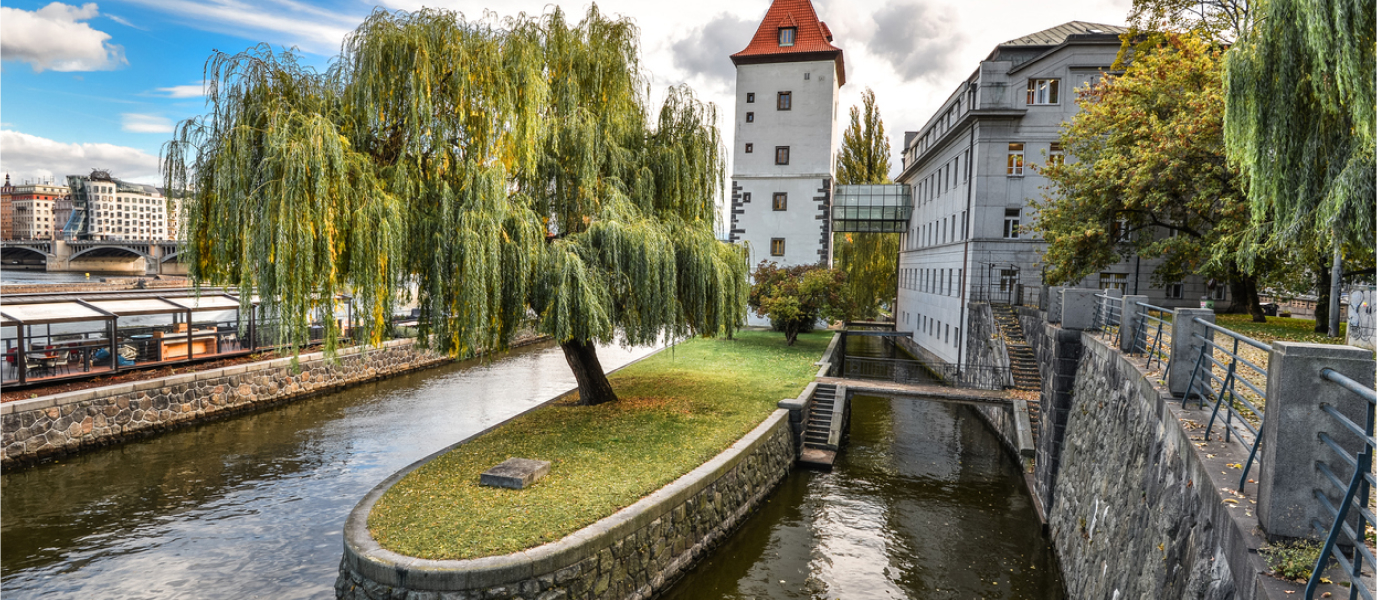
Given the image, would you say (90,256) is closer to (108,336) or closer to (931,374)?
(108,336)

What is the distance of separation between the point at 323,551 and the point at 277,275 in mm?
4508

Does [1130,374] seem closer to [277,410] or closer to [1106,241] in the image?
[1106,241]

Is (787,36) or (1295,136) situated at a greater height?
(787,36)

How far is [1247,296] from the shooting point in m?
22.5

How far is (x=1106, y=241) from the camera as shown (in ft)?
64.7

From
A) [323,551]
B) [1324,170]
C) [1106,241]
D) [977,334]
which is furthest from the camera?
[977,334]

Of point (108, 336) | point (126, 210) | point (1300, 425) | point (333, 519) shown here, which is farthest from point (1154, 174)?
point (126, 210)

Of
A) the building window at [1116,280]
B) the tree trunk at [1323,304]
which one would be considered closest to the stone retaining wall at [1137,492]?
the tree trunk at [1323,304]

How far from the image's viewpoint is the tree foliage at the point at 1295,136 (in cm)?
829

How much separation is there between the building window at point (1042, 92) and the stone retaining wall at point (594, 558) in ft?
69.9

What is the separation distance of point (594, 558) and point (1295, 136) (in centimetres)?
1036

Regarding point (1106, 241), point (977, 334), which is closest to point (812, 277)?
point (977, 334)

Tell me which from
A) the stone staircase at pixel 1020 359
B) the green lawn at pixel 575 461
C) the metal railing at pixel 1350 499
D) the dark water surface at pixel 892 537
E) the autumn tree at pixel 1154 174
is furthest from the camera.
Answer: the stone staircase at pixel 1020 359

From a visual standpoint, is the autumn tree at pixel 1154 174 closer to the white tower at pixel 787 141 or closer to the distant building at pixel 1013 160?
the distant building at pixel 1013 160
